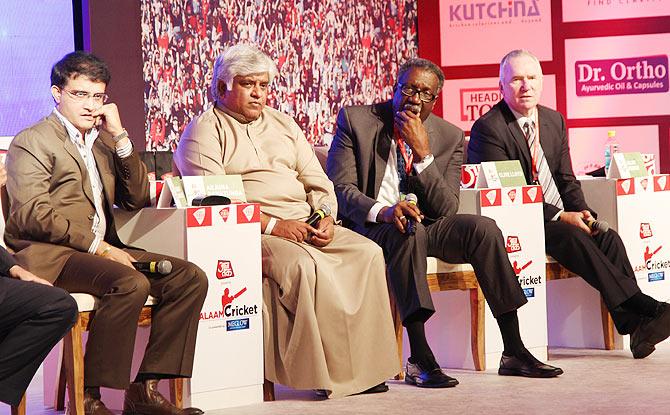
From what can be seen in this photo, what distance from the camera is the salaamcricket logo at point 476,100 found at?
7.64m

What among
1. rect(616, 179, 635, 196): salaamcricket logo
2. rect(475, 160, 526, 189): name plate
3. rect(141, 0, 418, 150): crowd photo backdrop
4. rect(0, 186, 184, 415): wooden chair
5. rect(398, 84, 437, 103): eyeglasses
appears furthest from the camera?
rect(141, 0, 418, 150): crowd photo backdrop

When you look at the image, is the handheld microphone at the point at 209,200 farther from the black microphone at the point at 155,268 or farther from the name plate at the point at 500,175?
the name plate at the point at 500,175

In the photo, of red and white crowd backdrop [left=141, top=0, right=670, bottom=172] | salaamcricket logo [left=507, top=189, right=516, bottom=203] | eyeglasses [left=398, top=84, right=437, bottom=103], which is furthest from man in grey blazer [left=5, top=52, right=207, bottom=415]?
red and white crowd backdrop [left=141, top=0, right=670, bottom=172]

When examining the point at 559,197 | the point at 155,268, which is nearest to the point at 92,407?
the point at 155,268

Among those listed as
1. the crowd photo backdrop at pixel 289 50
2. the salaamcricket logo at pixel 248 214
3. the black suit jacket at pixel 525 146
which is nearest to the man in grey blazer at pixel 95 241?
the salaamcricket logo at pixel 248 214

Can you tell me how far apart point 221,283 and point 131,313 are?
46cm

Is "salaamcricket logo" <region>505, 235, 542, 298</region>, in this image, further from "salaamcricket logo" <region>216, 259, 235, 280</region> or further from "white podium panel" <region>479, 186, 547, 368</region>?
"salaamcricket logo" <region>216, 259, 235, 280</region>

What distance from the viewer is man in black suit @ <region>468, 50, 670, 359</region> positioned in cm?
470

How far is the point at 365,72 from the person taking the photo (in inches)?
303

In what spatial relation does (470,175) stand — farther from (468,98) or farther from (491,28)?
(491,28)

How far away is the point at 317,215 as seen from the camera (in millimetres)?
4297

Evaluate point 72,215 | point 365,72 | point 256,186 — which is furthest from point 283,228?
point 365,72

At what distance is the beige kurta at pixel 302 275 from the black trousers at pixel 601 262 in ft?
→ 3.25

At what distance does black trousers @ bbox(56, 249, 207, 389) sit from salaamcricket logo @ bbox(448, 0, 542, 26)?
4387 mm
